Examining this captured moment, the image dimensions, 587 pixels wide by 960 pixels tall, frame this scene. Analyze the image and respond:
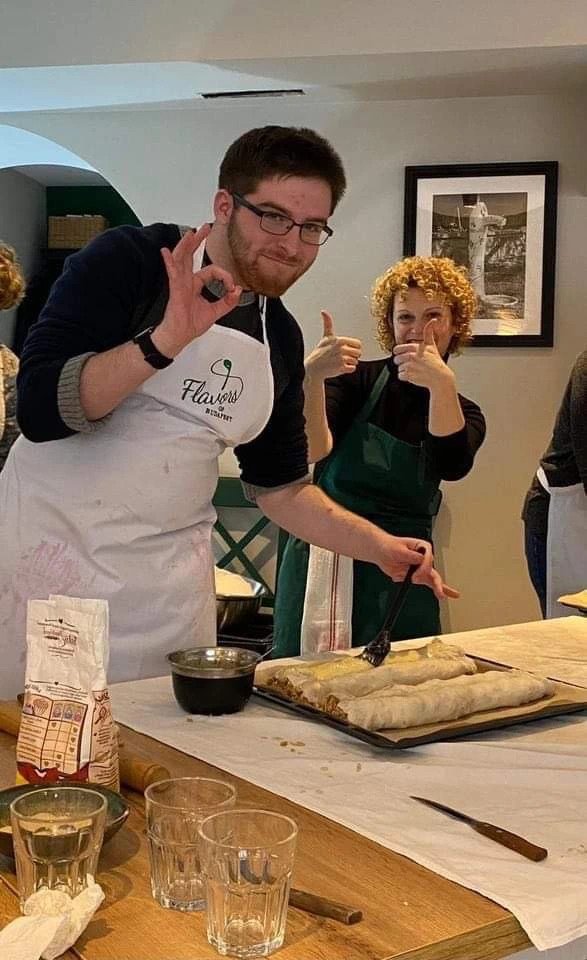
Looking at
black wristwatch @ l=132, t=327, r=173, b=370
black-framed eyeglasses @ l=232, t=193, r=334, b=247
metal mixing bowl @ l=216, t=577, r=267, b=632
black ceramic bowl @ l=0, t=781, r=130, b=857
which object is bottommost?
metal mixing bowl @ l=216, t=577, r=267, b=632

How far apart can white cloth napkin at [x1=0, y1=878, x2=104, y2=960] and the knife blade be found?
1.18 ft

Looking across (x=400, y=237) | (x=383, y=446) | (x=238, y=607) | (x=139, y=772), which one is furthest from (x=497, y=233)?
(x=139, y=772)

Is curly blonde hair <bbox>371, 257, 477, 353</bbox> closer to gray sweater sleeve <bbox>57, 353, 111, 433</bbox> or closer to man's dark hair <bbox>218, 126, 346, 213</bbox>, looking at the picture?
man's dark hair <bbox>218, 126, 346, 213</bbox>

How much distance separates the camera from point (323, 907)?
794mm

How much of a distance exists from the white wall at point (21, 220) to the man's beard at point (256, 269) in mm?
3744

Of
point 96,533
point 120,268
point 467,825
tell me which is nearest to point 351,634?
point 96,533

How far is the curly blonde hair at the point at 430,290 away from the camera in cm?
238

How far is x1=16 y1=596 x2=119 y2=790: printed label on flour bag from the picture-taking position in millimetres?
938

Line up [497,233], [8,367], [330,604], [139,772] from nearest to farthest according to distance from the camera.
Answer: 1. [139,772]
2. [330,604]
3. [8,367]
4. [497,233]

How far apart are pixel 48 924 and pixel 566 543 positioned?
6.89ft

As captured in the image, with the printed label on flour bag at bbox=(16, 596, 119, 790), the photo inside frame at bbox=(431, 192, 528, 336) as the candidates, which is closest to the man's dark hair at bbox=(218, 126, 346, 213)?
the printed label on flour bag at bbox=(16, 596, 119, 790)

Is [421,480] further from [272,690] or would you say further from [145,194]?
[145,194]

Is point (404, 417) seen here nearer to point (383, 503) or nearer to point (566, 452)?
point (383, 503)

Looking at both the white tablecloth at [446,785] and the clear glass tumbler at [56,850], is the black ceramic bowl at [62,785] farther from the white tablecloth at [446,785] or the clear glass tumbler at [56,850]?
the white tablecloth at [446,785]
